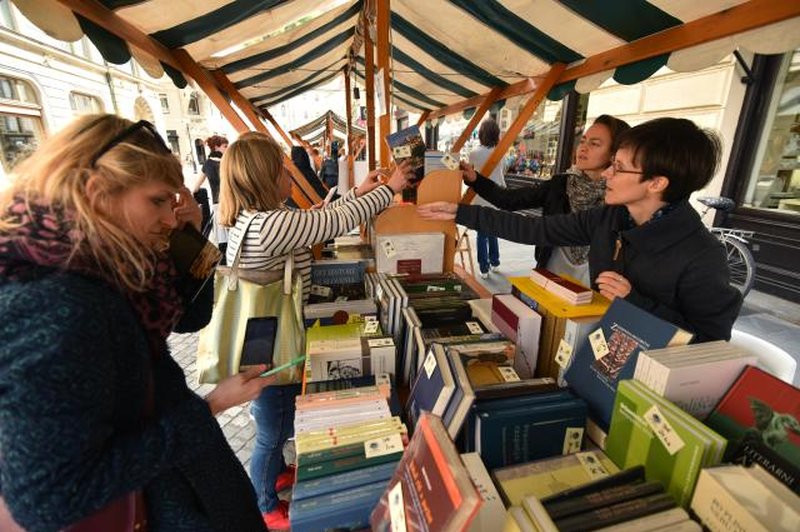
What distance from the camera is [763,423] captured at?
767 mm

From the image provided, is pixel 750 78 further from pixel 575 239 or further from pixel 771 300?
pixel 575 239

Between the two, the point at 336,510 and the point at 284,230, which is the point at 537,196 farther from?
the point at 336,510

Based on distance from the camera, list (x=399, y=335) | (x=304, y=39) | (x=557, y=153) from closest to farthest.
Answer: (x=399, y=335) < (x=304, y=39) < (x=557, y=153)

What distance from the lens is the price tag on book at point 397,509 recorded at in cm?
71

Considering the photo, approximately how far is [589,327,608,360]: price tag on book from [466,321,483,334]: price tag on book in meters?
0.41

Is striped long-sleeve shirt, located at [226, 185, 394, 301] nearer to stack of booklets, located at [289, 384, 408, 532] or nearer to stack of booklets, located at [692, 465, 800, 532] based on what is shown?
stack of booklets, located at [289, 384, 408, 532]

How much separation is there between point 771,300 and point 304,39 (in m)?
6.06

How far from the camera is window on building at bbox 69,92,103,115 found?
1238 centimetres

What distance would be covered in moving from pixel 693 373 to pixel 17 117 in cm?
1438

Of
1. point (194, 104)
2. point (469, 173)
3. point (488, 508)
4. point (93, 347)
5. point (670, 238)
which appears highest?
point (194, 104)

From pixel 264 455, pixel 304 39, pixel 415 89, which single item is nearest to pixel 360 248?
pixel 264 455

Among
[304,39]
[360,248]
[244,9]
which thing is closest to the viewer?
[244,9]

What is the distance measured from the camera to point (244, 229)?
1.57 m

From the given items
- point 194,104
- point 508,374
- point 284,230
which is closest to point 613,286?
point 508,374
